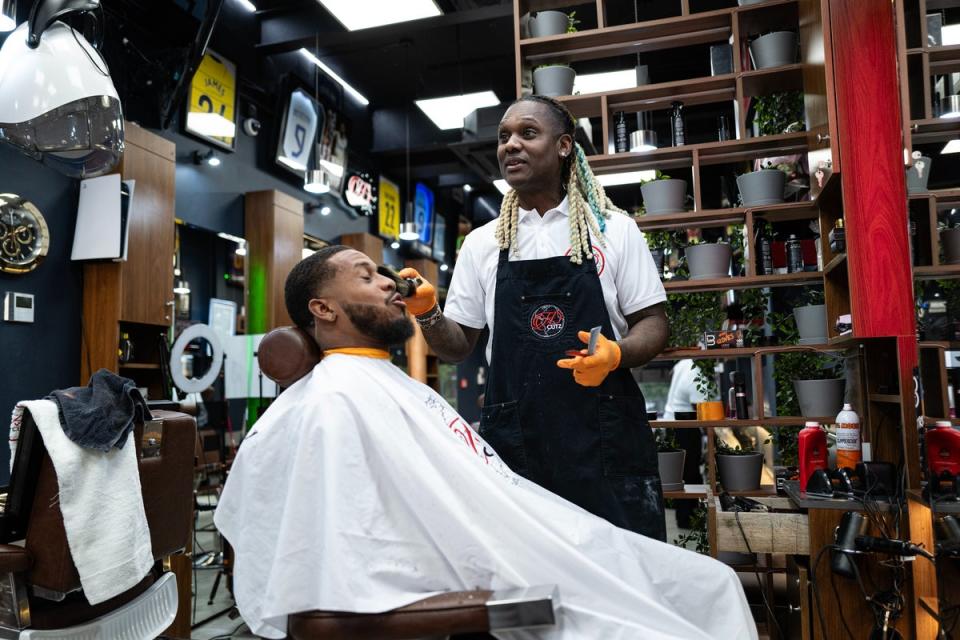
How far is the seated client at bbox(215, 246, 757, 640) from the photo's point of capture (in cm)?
120

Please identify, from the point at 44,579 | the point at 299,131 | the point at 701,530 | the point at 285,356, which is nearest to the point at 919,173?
the point at 285,356

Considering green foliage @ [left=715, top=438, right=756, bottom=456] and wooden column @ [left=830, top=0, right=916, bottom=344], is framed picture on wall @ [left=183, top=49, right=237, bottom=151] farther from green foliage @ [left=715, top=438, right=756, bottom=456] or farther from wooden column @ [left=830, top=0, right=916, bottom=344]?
wooden column @ [left=830, top=0, right=916, bottom=344]

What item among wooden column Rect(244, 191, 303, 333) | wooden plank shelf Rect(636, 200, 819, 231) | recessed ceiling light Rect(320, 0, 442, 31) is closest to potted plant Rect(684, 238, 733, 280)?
wooden plank shelf Rect(636, 200, 819, 231)

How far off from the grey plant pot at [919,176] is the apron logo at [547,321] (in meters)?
1.06

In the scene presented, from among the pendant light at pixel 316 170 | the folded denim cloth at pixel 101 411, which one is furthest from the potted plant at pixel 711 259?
the pendant light at pixel 316 170

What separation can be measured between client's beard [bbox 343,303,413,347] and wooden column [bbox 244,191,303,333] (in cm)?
513

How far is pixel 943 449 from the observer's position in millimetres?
1896

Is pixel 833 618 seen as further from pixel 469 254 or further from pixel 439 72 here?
pixel 439 72

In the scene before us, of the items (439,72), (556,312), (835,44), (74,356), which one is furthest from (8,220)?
(439,72)

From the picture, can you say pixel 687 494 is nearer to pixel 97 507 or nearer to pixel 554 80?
pixel 554 80

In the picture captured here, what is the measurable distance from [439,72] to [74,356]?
4.81m

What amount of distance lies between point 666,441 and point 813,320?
83 centimetres

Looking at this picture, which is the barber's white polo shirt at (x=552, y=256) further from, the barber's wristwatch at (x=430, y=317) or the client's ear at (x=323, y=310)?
the client's ear at (x=323, y=310)

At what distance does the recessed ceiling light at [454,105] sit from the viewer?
305 inches
